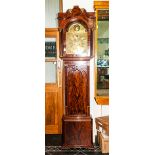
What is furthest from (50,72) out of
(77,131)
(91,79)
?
(77,131)

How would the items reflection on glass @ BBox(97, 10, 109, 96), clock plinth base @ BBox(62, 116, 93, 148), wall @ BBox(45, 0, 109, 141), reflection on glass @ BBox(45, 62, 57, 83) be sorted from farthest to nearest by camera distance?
reflection on glass @ BBox(45, 62, 57, 83) < wall @ BBox(45, 0, 109, 141) < reflection on glass @ BBox(97, 10, 109, 96) < clock plinth base @ BBox(62, 116, 93, 148)

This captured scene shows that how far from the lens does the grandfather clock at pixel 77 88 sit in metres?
3.62

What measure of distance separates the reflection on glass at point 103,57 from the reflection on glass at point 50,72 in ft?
2.93

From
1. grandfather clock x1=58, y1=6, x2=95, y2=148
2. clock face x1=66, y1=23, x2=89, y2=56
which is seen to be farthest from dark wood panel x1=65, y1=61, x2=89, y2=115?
clock face x1=66, y1=23, x2=89, y2=56

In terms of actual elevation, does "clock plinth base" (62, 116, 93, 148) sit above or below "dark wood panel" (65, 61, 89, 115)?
below

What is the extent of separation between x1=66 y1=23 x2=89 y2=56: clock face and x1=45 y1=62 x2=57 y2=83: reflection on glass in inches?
27.0

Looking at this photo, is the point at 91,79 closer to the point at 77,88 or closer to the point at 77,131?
the point at 77,88

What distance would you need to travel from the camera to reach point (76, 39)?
3.74 meters

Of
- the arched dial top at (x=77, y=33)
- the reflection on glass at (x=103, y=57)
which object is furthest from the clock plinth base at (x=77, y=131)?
the arched dial top at (x=77, y=33)

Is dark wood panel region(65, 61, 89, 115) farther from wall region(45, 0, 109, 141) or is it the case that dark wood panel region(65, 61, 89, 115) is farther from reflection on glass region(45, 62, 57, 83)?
reflection on glass region(45, 62, 57, 83)

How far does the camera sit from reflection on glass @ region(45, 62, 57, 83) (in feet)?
14.2

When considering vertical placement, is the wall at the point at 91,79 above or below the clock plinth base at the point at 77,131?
above

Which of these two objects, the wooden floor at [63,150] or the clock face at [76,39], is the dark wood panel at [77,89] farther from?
the wooden floor at [63,150]
